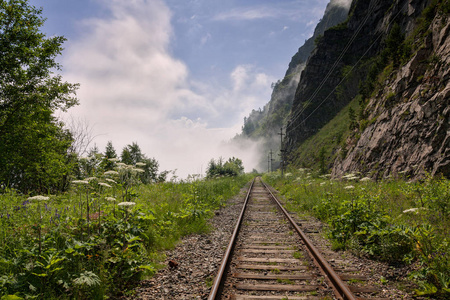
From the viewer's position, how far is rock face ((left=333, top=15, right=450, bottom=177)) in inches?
393

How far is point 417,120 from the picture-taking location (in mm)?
11664

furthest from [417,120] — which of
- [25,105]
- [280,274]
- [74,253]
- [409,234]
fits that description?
[25,105]

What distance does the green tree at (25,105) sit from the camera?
13584 millimetres

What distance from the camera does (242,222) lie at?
8219 mm

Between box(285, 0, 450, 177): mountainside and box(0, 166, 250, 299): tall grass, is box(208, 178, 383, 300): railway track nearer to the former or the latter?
box(0, 166, 250, 299): tall grass

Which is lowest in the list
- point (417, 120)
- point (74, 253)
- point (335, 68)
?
point (74, 253)

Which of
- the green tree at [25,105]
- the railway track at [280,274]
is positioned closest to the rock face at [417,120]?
the railway track at [280,274]

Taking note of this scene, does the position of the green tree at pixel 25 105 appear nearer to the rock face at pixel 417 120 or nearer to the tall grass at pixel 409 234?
the tall grass at pixel 409 234

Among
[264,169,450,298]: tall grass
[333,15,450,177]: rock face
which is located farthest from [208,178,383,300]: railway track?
[333,15,450,177]: rock face

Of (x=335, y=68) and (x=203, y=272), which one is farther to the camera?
(x=335, y=68)

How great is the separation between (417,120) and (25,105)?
22654mm

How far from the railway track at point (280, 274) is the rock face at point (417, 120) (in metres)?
5.80

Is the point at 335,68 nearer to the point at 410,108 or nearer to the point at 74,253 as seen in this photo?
the point at 410,108

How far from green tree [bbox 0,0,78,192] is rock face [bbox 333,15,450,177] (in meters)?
18.7
